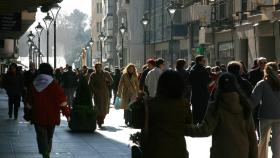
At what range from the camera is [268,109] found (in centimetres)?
1205

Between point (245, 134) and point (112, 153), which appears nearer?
point (245, 134)

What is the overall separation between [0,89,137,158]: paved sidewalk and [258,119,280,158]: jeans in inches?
119

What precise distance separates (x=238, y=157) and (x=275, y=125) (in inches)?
159

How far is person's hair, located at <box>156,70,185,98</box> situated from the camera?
24.3 feet

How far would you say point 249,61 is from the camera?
45.9 metres

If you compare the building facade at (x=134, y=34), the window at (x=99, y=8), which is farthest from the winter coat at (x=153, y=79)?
the window at (x=99, y=8)

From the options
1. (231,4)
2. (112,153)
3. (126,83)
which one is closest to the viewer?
(112,153)

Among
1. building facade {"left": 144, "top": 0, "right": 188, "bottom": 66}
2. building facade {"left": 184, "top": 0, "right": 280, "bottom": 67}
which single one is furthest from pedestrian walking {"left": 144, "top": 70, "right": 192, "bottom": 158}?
building facade {"left": 144, "top": 0, "right": 188, "bottom": 66}

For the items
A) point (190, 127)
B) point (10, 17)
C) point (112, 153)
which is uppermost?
point (10, 17)

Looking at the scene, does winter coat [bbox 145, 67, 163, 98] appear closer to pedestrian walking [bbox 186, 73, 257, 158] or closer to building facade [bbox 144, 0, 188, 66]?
pedestrian walking [bbox 186, 73, 257, 158]

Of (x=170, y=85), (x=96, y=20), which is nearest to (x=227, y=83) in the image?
(x=170, y=85)

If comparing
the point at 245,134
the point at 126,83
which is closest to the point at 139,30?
the point at 126,83

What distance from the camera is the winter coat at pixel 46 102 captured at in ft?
41.7

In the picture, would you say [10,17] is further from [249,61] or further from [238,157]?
[238,157]
